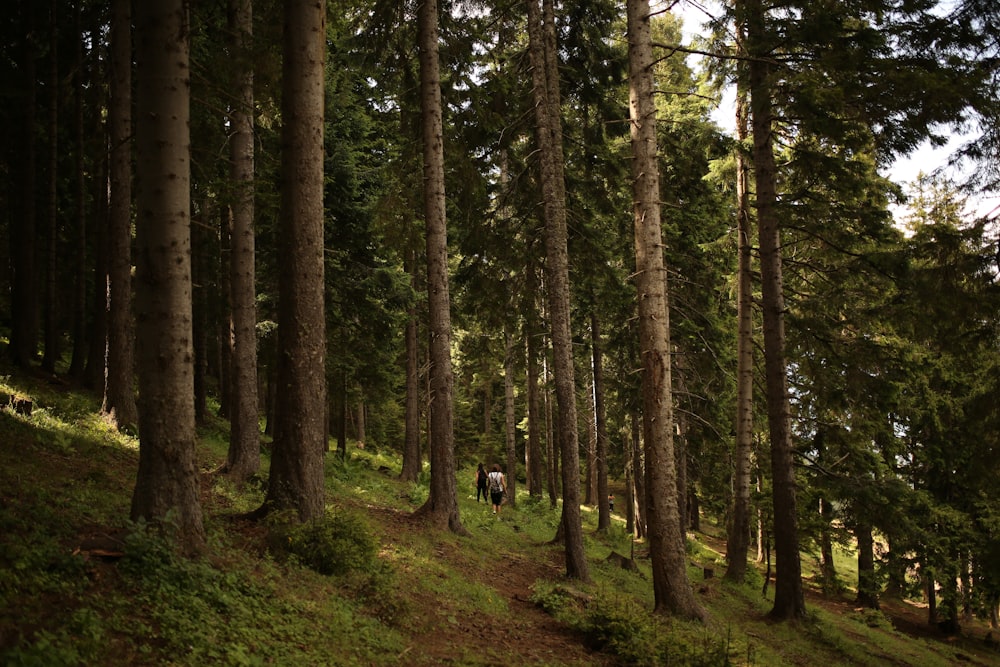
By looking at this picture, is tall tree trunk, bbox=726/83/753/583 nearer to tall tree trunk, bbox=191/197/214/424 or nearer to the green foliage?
the green foliage

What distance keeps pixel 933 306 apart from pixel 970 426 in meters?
1.90

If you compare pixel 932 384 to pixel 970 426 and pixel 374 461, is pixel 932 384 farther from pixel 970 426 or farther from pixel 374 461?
pixel 374 461

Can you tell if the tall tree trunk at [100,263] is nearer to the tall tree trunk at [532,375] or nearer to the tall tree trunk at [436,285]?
the tall tree trunk at [436,285]

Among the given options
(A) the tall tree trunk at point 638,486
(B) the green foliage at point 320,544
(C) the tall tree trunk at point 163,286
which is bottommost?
(A) the tall tree trunk at point 638,486

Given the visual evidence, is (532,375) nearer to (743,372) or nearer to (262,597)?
(743,372)

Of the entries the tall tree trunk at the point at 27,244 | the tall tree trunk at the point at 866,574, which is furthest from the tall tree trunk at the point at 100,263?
the tall tree trunk at the point at 866,574

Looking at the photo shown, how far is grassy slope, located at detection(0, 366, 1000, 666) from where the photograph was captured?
4711 millimetres

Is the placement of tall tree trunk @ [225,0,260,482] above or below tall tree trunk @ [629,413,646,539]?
above

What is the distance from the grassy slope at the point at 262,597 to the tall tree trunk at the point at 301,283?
2.63 feet

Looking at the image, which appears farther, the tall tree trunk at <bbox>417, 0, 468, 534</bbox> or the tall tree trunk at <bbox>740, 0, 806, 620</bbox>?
the tall tree trunk at <bbox>740, 0, 806, 620</bbox>

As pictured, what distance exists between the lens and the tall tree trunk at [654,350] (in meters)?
10.0

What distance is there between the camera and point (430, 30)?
42.2 feet

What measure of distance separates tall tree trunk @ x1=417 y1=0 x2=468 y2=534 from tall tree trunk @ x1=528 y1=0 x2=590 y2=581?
2.04 metres

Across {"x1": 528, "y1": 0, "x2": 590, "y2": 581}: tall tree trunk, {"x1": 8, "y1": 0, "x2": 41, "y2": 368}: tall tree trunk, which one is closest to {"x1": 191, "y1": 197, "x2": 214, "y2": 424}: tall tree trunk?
{"x1": 8, "y1": 0, "x2": 41, "y2": 368}: tall tree trunk
